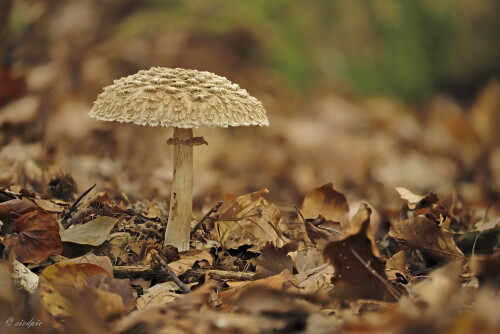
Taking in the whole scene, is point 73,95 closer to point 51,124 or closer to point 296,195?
point 51,124

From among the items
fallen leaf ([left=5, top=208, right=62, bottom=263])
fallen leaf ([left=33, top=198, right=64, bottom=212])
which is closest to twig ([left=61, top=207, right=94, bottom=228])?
fallen leaf ([left=33, top=198, right=64, bottom=212])

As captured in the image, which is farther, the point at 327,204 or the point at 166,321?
the point at 327,204

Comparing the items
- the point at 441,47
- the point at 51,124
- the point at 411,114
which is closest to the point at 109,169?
the point at 51,124

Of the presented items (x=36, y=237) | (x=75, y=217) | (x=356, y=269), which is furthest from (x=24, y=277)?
(x=356, y=269)

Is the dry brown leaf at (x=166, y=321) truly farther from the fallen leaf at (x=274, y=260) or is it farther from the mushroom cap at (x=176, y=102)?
the mushroom cap at (x=176, y=102)

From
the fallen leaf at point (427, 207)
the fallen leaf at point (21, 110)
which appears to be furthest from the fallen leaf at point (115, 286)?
the fallen leaf at point (21, 110)

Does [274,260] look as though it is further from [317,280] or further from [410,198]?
[410,198]
